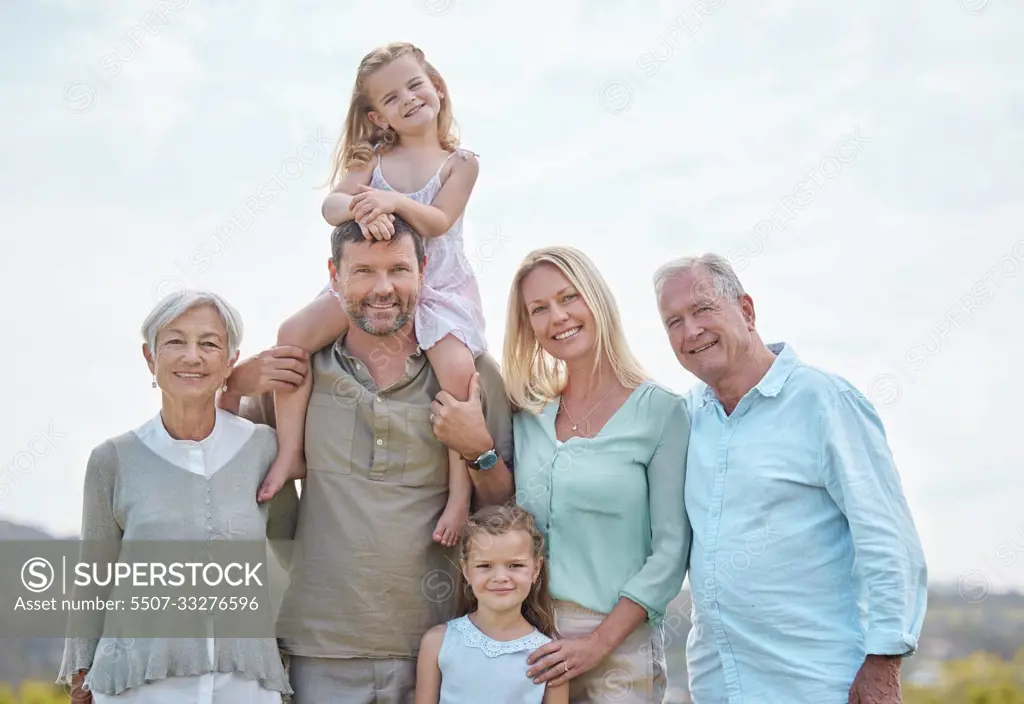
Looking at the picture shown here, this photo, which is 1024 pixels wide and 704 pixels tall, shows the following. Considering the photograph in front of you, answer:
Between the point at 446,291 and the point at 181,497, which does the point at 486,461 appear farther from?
the point at 181,497

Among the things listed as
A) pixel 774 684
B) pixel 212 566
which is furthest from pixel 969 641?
pixel 212 566

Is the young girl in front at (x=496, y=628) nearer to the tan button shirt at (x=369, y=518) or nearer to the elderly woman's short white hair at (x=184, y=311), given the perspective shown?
the tan button shirt at (x=369, y=518)

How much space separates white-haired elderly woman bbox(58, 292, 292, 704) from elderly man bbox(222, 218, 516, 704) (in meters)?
0.25

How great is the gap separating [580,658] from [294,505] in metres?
1.43

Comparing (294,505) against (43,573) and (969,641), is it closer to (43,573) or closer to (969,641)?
(43,573)

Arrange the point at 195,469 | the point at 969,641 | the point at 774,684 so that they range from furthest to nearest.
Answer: the point at 969,641, the point at 195,469, the point at 774,684

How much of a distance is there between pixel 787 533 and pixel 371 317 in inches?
74.8

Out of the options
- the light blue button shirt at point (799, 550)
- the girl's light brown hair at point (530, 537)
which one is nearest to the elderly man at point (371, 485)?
the girl's light brown hair at point (530, 537)

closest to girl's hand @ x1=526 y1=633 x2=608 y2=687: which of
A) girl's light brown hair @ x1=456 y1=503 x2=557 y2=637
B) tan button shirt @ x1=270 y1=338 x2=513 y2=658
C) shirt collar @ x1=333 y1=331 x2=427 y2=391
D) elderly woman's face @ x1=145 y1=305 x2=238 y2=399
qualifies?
girl's light brown hair @ x1=456 y1=503 x2=557 y2=637

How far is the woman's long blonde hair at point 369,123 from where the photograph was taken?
504cm

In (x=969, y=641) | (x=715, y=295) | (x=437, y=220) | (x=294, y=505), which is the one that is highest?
(x=437, y=220)

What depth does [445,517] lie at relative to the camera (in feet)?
14.5

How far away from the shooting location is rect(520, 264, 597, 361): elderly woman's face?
4.39m

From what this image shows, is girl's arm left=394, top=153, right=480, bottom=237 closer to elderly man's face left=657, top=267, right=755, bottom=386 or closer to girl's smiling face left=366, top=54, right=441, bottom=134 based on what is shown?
girl's smiling face left=366, top=54, right=441, bottom=134
